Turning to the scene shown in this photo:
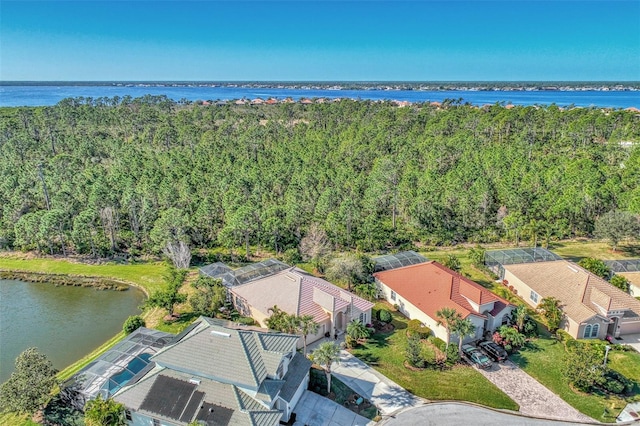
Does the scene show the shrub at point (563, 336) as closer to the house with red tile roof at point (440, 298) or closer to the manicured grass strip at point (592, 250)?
the house with red tile roof at point (440, 298)

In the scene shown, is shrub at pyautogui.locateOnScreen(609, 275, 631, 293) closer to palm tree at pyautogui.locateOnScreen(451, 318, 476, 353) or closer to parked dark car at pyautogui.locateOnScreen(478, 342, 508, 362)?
parked dark car at pyautogui.locateOnScreen(478, 342, 508, 362)

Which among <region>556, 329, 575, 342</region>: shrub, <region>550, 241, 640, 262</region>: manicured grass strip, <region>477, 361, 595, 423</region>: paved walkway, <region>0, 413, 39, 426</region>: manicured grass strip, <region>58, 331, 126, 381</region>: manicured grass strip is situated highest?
<region>550, 241, 640, 262</region>: manicured grass strip

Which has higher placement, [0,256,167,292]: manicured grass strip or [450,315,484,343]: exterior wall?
[450,315,484,343]: exterior wall

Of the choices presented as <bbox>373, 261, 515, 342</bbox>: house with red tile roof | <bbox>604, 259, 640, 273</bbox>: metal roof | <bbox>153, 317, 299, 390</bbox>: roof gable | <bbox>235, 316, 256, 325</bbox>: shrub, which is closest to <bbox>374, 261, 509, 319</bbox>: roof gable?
<bbox>373, 261, 515, 342</bbox>: house with red tile roof

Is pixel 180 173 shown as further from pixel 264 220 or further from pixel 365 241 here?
pixel 365 241

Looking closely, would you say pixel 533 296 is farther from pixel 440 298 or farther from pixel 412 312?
pixel 412 312

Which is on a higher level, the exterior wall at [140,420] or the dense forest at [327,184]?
the dense forest at [327,184]

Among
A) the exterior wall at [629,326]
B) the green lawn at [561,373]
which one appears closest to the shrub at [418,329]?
the green lawn at [561,373]
